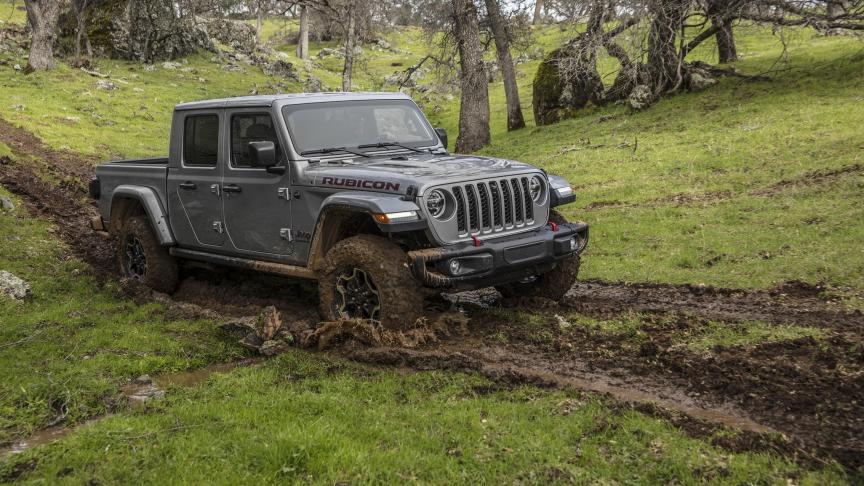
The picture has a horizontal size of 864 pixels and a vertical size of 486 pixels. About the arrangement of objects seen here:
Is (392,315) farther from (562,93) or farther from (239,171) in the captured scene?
(562,93)

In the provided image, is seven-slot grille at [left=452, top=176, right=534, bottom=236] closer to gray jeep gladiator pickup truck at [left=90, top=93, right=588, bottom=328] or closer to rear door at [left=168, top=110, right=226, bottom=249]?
gray jeep gladiator pickup truck at [left=90, top=93, right=588, bottom=328]

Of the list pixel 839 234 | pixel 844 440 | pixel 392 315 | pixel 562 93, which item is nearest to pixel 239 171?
pixel 392 315

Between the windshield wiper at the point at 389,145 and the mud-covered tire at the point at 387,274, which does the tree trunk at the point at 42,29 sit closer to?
the windshield wiper at the point at 389,145

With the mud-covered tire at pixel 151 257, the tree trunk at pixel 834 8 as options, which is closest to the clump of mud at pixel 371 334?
the mud-covered tire at pixel 151 257

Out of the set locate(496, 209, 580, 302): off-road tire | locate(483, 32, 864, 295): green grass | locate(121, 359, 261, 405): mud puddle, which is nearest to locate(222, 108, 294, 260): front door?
locate(121, 359, 261, 405): mud puddle

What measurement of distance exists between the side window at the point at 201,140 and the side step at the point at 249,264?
1011 mm

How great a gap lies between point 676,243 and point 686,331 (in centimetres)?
462

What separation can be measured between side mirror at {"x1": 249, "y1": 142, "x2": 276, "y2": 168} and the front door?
0.20m

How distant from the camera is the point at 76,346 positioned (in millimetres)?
7109

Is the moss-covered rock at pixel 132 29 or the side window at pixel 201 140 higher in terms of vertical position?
the moss-covered rock at pixel 132 29

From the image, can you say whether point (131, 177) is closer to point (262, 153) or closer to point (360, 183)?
point (262, 153)

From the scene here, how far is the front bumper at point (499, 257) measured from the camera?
6.52 m

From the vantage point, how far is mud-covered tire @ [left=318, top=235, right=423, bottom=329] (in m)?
6.63

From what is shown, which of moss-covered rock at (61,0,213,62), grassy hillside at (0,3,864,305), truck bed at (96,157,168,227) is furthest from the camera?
moss-covered rock at (61,0,213,62)
